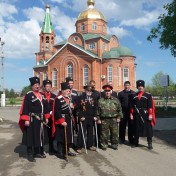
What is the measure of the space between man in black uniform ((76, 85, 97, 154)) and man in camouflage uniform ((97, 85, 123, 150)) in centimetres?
29

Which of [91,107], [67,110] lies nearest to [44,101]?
[67,110]

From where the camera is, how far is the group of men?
299 inches

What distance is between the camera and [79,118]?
8.40 metres

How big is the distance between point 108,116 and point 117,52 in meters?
47.6

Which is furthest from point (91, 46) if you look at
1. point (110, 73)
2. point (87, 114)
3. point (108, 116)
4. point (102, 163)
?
point (102, 163)

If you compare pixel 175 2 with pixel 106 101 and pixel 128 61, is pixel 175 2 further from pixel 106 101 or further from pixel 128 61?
pixel 128 61

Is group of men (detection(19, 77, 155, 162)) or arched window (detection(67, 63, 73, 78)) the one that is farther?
arched window (detection(67, 63, 73, 78))

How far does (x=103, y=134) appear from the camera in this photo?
8750mm

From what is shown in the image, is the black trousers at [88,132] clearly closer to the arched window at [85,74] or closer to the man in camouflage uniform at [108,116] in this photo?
the man in camouflage uniform at [108,116]

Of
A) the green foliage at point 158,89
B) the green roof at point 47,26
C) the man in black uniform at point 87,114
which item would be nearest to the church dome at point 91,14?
the green roof at point 47,26

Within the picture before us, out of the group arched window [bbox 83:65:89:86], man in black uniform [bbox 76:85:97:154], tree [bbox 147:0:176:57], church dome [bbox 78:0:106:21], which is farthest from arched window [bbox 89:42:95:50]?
man in black uniform [bbox 76:85:97:154]

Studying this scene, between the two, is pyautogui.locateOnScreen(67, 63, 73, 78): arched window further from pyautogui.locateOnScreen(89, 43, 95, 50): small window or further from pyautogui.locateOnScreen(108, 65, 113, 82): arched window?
pyautogui.locateOnScreen(108, 65, 113, 82): arched window

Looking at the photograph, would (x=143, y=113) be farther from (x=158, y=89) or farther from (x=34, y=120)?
(x=158, y=89)

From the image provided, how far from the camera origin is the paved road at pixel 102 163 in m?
6.25
